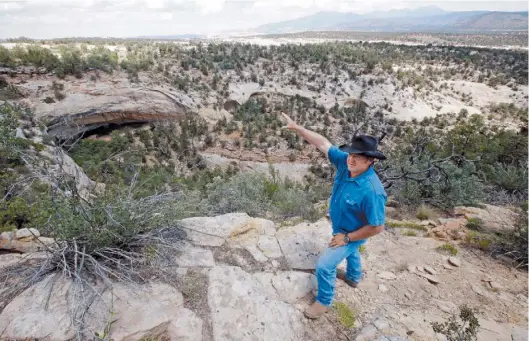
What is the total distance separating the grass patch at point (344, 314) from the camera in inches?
102

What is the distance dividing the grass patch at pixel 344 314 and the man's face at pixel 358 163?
123 cm

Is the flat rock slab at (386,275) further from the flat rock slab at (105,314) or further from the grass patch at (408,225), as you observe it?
the flat rock slab at (105,314)

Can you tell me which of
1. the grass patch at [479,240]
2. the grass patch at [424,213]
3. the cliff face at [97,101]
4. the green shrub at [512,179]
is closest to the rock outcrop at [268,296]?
the grass patch at [479,240]

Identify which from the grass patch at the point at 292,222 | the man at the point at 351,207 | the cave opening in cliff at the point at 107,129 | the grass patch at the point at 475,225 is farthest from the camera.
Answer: the cave opening in cliff at the point at 107,129

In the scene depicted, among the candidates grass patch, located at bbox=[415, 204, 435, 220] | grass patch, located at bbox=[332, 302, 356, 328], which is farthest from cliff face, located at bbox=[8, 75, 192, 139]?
grass patch, located at bbox=[332, 302, 356, 328]

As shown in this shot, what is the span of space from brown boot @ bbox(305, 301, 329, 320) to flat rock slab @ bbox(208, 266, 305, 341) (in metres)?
0.07

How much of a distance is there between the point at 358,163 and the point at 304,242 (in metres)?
1.44

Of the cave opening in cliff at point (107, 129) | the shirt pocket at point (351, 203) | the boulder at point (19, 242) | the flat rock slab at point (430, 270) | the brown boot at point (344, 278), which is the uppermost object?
the shirt pocket at point (351, 203)

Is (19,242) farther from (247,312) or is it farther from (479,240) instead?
(479,240)

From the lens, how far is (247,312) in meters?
2.49

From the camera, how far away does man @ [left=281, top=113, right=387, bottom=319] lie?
2.32 meters

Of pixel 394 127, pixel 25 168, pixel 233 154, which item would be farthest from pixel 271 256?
pixel 394 127

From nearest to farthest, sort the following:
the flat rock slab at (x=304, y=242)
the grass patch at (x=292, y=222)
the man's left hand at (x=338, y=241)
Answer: the man's left hand at (x=338, y=241) < the flat rock slab at (x=304, y=242) < the grass patch at (x=292, y=222)

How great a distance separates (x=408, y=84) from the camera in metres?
22.5
